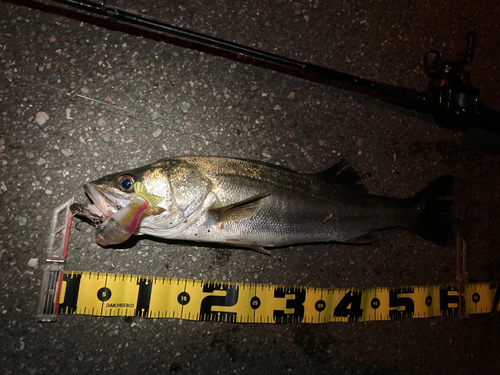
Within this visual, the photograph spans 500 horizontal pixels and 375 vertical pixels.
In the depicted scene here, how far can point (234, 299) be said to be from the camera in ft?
7.70

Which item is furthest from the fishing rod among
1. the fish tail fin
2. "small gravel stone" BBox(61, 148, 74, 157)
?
"small gravel stone" BBox(61, 148, 74, 157)

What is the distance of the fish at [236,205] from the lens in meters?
1.90

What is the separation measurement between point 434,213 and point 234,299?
6.17 ft

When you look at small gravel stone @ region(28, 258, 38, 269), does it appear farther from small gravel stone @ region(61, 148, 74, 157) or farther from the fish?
small gravel stone @ region(61, 148, 74, 157)

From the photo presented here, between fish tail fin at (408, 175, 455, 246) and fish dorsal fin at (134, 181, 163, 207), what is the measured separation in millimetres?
2070

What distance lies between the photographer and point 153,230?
198 centimetres

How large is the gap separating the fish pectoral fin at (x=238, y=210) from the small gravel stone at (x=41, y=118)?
143 centimetres

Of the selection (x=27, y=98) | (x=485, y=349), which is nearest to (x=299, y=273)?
(x=485, y=349)

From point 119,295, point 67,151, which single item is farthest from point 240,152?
point 119,295

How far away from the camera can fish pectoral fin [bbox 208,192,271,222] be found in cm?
197

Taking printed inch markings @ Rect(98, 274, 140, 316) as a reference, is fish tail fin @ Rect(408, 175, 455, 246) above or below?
above

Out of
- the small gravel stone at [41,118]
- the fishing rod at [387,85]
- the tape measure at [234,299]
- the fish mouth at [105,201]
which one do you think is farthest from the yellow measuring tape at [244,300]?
the fishing rod at [387,85]

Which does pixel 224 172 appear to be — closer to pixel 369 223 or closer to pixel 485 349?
pixel 369 223

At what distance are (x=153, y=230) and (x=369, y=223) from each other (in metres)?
1.66
